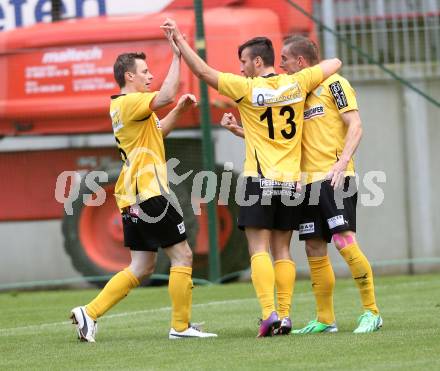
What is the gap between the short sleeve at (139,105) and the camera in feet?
23.8

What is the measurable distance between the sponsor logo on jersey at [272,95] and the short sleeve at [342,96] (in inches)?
10.9

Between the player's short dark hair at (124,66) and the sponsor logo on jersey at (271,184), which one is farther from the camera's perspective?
the player's short dark hair at (124,66)

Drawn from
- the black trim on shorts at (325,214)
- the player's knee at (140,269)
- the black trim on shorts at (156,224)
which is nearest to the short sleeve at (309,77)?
the black trim on shorts at (325,214)

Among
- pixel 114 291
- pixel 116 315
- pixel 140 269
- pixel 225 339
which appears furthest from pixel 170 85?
pixel 116 315

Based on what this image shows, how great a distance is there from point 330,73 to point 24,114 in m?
5.82

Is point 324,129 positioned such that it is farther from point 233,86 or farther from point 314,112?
point 233,86

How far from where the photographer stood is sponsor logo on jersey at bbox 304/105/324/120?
7348mm

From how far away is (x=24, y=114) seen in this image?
12438 millimetres

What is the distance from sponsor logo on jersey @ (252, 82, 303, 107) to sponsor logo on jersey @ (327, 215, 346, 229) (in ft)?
2.52

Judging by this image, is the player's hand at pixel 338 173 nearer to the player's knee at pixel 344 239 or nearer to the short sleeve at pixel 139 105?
the player's knee at pixel 344 239

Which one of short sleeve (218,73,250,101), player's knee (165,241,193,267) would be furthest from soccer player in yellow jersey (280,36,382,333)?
player's knee (165,241,193,267)

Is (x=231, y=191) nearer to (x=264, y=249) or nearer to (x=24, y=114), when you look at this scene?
(x=24, y=114)

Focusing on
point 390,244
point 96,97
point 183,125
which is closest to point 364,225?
point 390,244

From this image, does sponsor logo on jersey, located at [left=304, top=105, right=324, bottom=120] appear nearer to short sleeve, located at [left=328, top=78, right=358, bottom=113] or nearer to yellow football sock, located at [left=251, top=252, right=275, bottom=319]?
short sleeve, located at [left=328, top=78, right=358, bottom=113]
